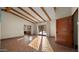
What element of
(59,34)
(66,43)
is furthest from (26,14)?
(66,43)

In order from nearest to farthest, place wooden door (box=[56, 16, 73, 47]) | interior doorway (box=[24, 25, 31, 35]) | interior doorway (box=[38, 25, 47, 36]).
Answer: interior doorway (box=[38, 25, 47, 36]), interior doorway (box=[24, 25, 31, 35]), wooden door (box=[56, 16, 73, 47])

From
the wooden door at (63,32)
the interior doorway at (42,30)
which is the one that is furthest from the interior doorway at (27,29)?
the wooden door at (63,32)

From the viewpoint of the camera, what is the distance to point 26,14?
2.37 m

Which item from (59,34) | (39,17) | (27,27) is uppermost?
(39,17)

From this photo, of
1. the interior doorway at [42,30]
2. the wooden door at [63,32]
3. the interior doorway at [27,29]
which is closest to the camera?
the interior doorway at [42,30]

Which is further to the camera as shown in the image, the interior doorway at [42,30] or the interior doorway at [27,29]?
the interior doorway at [27,29]

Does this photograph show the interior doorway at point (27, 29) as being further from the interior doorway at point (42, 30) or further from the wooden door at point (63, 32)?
the wooden door at point (63, 32)

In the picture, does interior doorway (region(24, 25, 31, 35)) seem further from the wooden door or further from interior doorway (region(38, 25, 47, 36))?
the wooden door

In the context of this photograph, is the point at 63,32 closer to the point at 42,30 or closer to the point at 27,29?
the point at 42,30

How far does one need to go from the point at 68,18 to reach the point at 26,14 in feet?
5.24

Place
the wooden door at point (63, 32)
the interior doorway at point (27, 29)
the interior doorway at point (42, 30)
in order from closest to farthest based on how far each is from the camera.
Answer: the interior doorway at point (42, 30) → the interior doorway at point (27, 29) → the wooden door at point (63, 32)

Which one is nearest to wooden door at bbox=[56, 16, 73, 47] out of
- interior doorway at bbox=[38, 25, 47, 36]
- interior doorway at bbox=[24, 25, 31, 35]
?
interior doorway at bbox=[38, 25, 47, 36]
